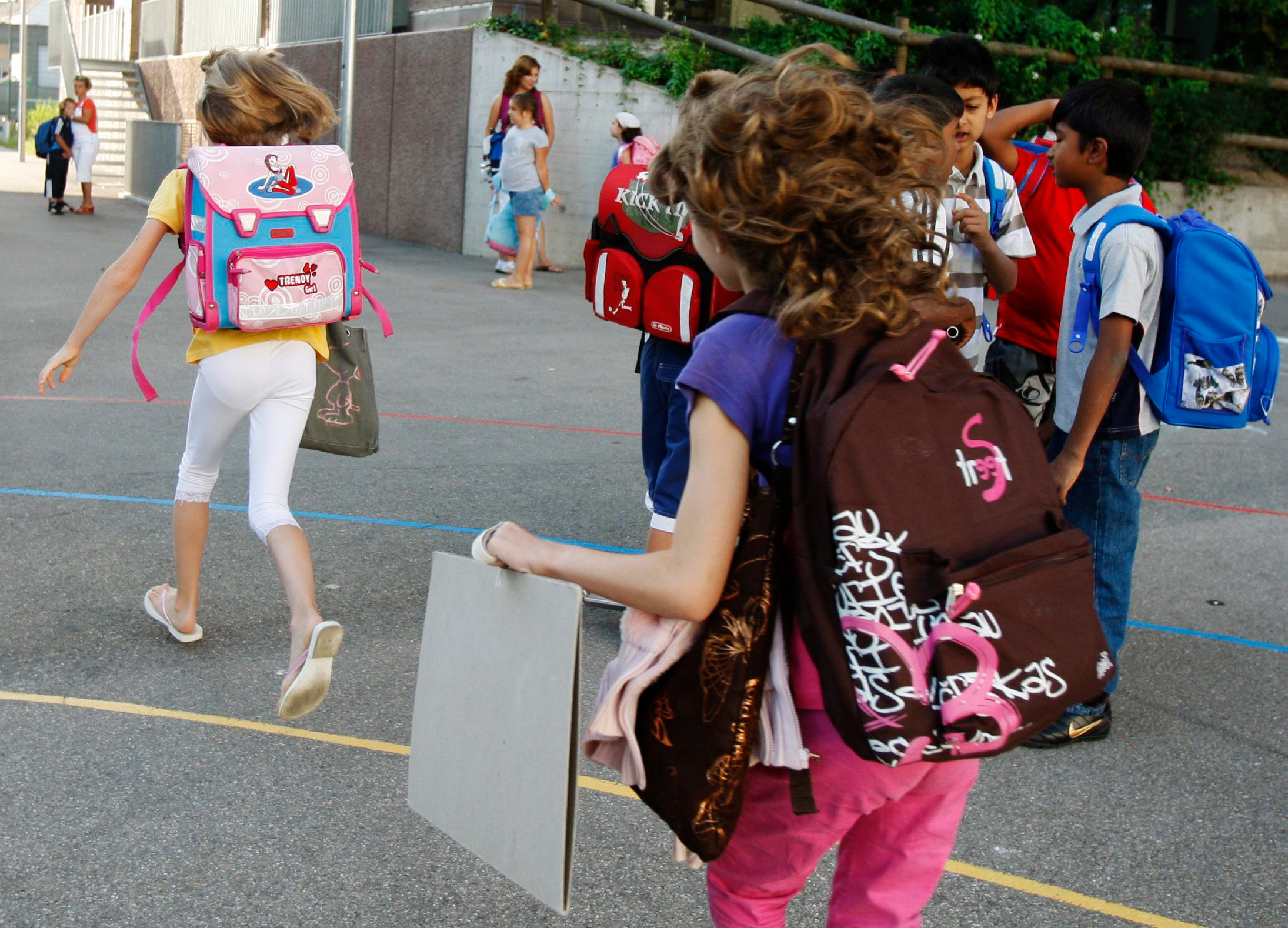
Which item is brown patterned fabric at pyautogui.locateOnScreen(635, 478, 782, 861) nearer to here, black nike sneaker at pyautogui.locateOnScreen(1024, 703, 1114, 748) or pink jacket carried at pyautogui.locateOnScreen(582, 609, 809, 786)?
pink jacket carried at pyautogui.locateOnScreen(582, 609, 809, 786)

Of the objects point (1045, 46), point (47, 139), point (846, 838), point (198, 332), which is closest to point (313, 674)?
point (198, 332)

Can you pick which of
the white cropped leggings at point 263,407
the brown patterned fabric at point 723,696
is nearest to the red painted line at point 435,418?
the white cropped leggings at point 263,407

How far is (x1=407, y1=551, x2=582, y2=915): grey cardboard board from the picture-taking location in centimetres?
187

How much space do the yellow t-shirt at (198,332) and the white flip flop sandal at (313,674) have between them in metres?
0.89

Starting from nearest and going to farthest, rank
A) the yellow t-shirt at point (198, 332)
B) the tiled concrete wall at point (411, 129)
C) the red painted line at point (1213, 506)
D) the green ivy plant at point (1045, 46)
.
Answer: the yellow t-shirt at point (198, 332) < the red painted line at point (1213, 506) < the green ivy plant at point (1045, 46) < the tiled concrete wall at point (411, 129)

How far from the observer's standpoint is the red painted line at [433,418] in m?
7.91

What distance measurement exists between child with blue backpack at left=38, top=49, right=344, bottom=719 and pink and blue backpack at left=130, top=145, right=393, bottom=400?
7cm

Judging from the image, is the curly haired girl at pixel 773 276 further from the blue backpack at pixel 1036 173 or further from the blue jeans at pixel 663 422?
the blue backpack at pixel 1036 173

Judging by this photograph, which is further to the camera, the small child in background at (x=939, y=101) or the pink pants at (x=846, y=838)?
the small child in background at (x=939, y=101)

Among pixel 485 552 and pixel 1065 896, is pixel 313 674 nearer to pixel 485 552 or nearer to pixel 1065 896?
pixel 485 552

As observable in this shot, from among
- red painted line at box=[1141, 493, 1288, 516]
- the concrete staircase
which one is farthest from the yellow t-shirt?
the concrete staircase

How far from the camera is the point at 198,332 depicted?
387 cm

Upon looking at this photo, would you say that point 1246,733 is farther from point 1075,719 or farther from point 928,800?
point 928,800

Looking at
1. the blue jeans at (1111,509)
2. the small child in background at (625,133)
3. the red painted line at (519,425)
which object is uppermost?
the small child in background at (625,133)
